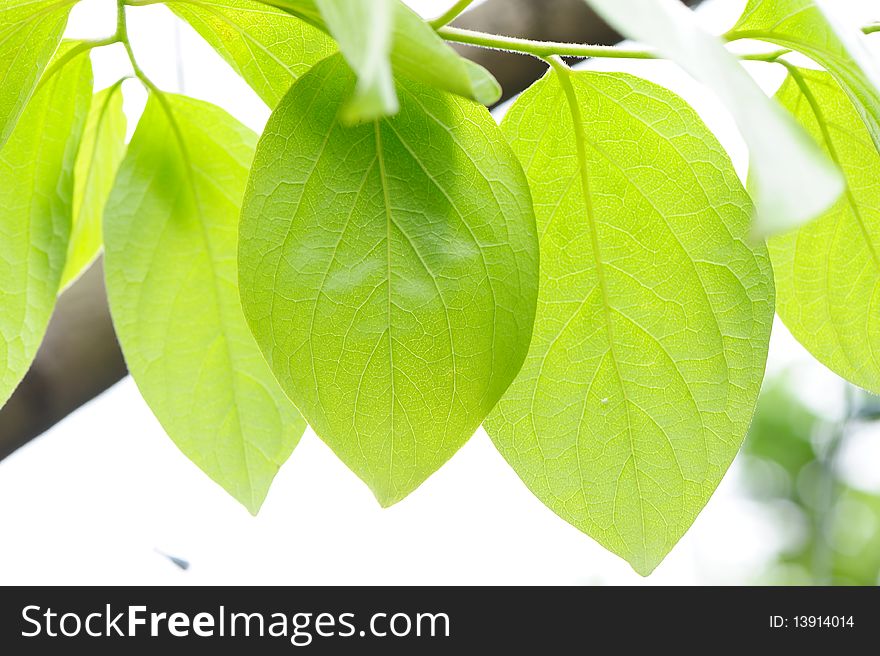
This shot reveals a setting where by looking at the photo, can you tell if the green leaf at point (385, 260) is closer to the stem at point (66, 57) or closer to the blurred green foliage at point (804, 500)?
the stem at point (66, 57)

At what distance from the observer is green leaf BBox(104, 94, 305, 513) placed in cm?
17

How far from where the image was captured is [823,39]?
0.12 m

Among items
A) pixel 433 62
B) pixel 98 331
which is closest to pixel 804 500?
pixel 98 331

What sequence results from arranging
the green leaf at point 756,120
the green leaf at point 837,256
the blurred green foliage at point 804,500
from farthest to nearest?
the blurred green foliage at point 804,500 → the green leaf at point 837,256 → the green leaf at point 756,120

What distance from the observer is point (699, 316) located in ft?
0.45

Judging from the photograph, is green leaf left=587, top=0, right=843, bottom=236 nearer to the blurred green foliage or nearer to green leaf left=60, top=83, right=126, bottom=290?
green leaf left=60, top=83, right=126, bottom=290

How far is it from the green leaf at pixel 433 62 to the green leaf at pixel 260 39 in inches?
2.2

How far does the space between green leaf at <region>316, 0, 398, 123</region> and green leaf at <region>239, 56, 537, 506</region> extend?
0.05 metres

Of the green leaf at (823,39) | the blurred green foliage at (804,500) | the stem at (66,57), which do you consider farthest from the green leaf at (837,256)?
the blurred green foliage at (804,500)

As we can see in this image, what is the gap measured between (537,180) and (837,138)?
0.18 ft

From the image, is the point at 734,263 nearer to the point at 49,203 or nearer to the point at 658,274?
the point at 658,274

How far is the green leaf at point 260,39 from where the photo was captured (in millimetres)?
133

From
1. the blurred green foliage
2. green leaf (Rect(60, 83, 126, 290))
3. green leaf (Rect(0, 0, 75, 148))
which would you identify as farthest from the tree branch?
the blurred green foliage

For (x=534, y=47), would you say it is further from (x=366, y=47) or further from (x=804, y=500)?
(x=804, y=500)
